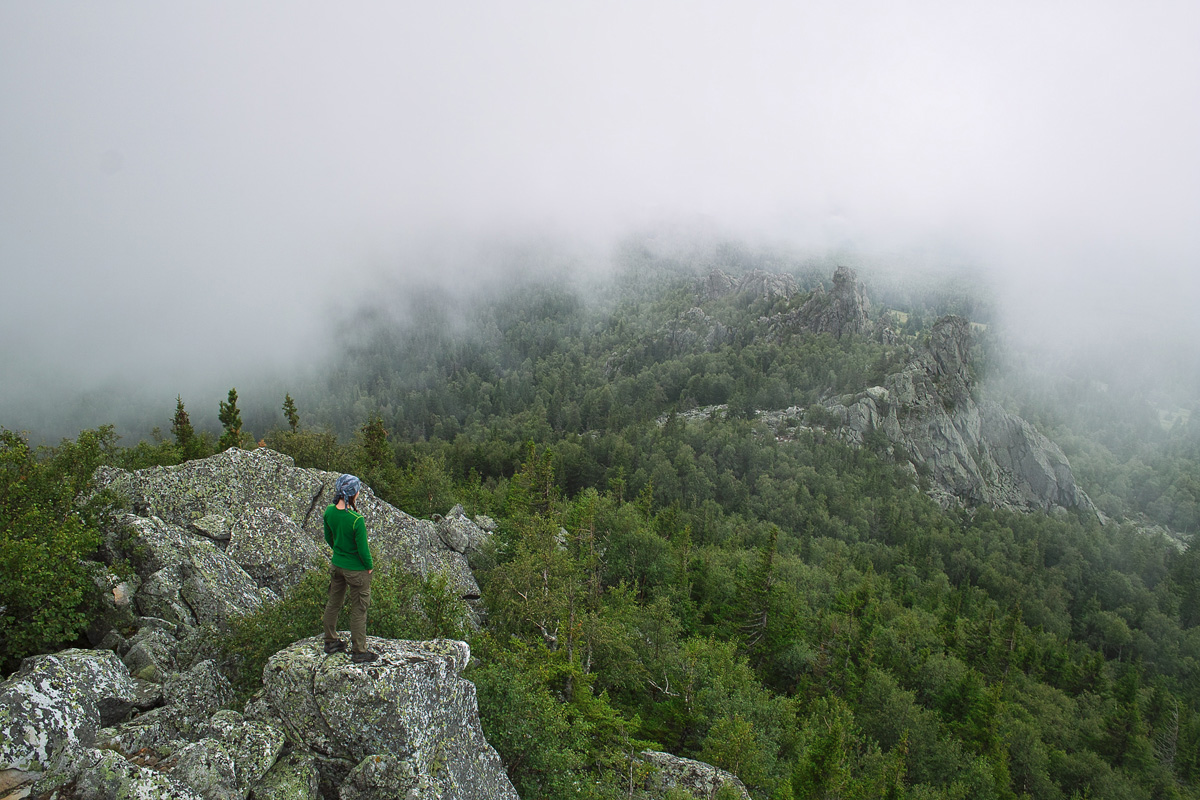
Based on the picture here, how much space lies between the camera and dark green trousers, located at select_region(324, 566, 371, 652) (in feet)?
45.1

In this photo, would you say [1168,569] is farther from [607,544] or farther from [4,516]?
[4,516]

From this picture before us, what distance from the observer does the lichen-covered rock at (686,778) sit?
26.4 m

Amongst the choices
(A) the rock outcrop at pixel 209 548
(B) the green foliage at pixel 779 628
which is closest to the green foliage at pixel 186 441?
(B) the green foliage at pixel 779 628

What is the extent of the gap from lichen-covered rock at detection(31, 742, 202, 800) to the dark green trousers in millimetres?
4095

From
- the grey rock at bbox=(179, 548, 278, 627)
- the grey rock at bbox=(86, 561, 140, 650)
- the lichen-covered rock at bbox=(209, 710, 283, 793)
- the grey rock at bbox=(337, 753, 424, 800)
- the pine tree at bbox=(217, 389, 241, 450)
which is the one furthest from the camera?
the pine tree at bbox=(217, 389, 241, 450)

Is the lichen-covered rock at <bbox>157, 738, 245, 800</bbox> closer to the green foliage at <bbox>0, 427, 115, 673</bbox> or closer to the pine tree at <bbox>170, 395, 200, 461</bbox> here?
the green foliage at <bbox>0, 427, 115, 673</bbox>

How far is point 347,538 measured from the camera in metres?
13.5

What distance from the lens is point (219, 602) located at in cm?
2000

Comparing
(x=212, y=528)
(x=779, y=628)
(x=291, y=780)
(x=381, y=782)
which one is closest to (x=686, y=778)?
(x=381, y=782)

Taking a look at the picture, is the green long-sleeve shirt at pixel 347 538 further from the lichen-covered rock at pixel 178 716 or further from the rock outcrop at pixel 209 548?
the rock outcrop at pixel 209 548


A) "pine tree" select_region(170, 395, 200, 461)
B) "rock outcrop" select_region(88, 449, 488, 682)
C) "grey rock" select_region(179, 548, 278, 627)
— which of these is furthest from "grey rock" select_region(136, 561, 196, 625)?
"pine tree" select_region(170, 395, 200, 461)

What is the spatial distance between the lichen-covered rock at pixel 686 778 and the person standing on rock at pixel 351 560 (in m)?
18.6

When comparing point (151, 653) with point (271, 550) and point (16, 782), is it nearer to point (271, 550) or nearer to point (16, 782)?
point (16, 782)

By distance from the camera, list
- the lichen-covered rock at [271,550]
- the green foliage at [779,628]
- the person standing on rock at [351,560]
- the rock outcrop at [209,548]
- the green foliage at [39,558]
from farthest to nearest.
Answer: the green foliage at [779,628] < the lichen-covered rock at [271,550] < the rock outcrop at [209,548] < the green foliage at [39,558] < the person standing on rock at [351,560]
